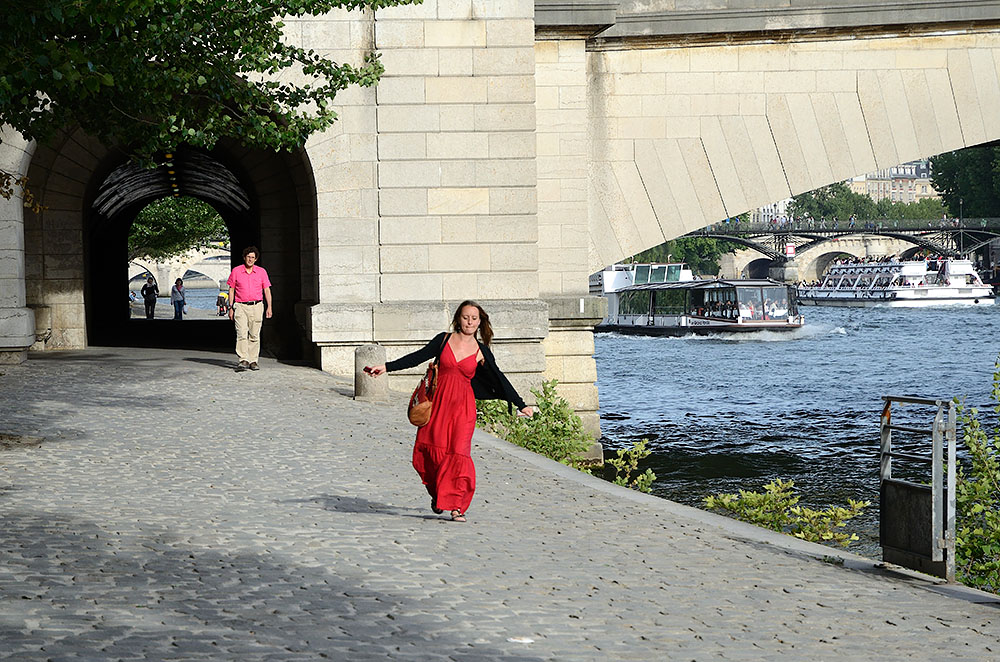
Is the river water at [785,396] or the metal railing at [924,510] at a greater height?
A: the metal railing at [924,510]

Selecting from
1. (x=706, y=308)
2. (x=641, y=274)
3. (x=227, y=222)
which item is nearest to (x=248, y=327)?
(x=227, y=222)

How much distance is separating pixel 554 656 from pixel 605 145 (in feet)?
43.5

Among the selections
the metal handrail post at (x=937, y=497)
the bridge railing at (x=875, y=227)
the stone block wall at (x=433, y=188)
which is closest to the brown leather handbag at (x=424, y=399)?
the metal handrail post at (x=937, y=497)

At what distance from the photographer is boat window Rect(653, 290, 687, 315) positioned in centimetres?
6159

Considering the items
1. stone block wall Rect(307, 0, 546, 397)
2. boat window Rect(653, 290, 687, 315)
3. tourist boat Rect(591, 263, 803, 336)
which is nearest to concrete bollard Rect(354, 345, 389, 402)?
stone block wall Rect(307, 0, 546, 397)

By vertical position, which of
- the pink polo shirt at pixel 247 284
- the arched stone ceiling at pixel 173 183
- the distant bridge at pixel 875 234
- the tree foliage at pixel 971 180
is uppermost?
the tree foliage at pixel 971 180

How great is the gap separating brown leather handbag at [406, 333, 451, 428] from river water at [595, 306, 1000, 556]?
6.05 meters

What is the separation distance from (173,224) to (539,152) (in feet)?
104

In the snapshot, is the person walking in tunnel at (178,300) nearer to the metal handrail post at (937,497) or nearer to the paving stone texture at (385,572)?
the paving stone texture at (385,572)

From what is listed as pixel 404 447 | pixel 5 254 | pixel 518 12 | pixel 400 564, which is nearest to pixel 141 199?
pixel 5 254

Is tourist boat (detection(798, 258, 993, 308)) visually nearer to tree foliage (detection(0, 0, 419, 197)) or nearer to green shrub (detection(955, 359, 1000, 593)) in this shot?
tree foliage (detection(0, 0, 419, 197))

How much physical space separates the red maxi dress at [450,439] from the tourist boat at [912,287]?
76787mm

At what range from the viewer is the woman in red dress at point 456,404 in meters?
8.09

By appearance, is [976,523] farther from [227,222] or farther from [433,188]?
[227,222]
